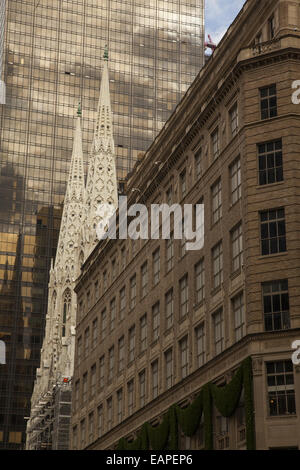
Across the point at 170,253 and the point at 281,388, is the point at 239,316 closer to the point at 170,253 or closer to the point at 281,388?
the point at 281,388

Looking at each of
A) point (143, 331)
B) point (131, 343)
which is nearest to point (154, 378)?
point (143, 331)

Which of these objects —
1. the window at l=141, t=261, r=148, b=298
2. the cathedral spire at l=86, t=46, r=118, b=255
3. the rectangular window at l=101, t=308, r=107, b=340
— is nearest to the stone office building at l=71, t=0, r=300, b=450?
the window at l=141, t=261, r=148, b=298

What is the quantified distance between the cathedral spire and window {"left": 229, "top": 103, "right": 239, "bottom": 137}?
79397mm

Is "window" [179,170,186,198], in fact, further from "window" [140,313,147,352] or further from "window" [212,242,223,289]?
"window" [140,313,147,352]

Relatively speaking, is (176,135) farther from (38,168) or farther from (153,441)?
(38,168)

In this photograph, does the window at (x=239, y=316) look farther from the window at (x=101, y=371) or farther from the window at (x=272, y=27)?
the window at (x=101, y=371)

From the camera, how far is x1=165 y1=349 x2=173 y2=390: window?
5797 cm

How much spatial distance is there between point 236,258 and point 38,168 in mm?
142185

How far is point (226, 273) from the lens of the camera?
50812mm

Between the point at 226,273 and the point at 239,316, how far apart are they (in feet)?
10.7

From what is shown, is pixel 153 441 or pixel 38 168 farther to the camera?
pixel 38 168
